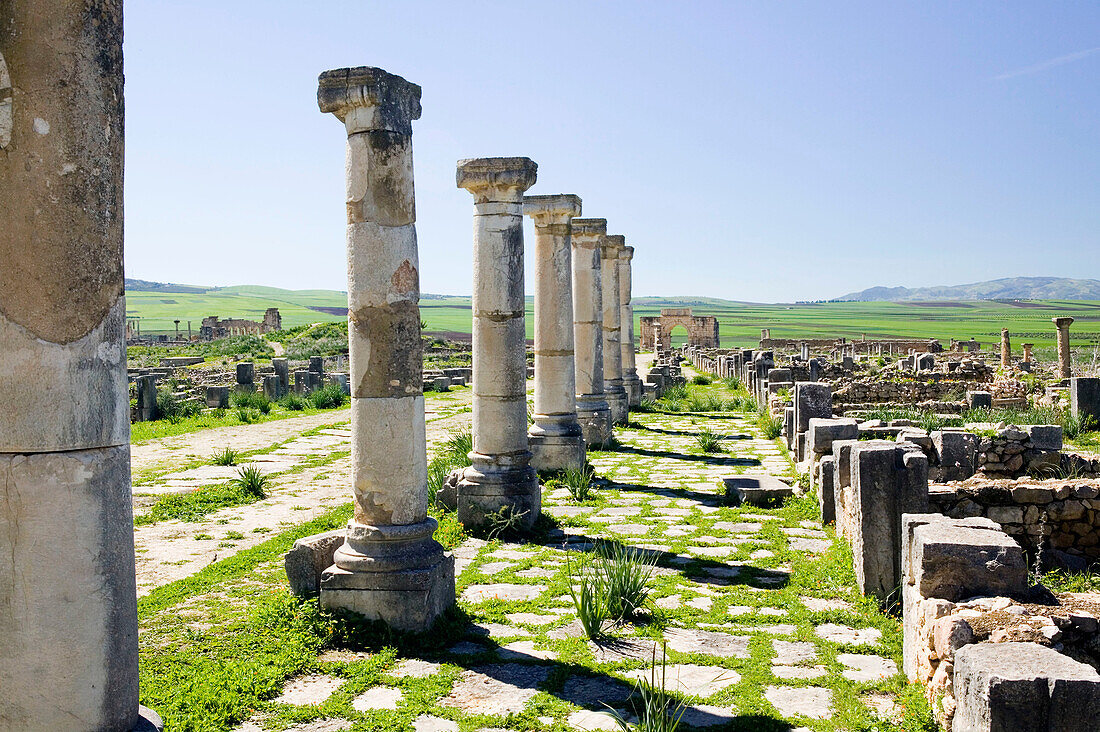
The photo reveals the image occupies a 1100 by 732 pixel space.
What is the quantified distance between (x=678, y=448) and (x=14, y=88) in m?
13.9

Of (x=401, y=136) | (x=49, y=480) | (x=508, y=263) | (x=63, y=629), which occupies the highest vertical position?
(x=401, y=136)

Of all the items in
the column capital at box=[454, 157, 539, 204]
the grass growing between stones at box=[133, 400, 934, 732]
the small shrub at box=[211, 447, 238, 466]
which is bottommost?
the grass growing between stones at box=[133, 400, 934, 732]

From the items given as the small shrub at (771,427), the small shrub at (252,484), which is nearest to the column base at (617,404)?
the small shrub at (771,427)

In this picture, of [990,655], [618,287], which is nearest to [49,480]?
[990,655]

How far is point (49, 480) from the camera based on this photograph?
3.34 m

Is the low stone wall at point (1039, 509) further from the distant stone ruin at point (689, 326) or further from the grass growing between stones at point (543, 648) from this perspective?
the distant stone ruin at point (689, 326)

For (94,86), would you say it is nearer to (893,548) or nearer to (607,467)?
(893,548)

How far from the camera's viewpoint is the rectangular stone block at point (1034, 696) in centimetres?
361

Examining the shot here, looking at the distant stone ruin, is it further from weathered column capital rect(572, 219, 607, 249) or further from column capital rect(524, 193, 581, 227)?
column capital rect(524, 193, 581, 227)

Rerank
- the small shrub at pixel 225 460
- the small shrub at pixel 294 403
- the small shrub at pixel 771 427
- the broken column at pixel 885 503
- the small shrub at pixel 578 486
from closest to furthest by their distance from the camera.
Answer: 1. the broken column at pixel 885 503
2. the small shrub at pixel 578 486
3. the small shrub at pixel 225 460
4. the small shrub at pixel 771 427
5. the small shrub at pixel 294 403

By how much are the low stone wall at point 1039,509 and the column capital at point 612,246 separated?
45.4 feet

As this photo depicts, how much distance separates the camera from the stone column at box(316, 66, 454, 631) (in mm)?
6629

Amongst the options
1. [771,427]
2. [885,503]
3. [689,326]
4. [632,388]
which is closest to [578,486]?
[885,503]

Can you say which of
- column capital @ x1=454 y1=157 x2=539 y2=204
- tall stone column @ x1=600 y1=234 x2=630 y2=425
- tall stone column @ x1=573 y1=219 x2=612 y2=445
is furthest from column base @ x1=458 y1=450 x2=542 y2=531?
tall stone column @ x1=600 y1=234 x2=630 y2=425
